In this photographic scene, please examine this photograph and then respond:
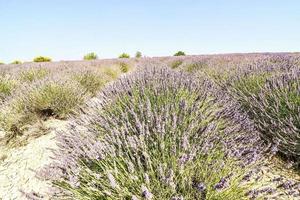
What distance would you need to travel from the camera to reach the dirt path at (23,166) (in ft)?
9.92

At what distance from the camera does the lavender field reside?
1.76m

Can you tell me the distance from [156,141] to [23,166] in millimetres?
2162

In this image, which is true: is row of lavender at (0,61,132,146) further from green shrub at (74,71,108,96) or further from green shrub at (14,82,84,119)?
green shrub at (74,71,108,96)

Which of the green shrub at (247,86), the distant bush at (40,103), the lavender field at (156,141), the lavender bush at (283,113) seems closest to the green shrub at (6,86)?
the lavender field at (156,141)

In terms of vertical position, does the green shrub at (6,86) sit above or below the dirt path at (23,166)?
above

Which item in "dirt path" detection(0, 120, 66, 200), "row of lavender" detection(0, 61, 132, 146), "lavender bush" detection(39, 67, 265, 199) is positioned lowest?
"dirt path" detection(0, 120, 66, 200)

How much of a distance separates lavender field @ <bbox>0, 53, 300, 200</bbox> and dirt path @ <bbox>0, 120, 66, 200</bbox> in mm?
15

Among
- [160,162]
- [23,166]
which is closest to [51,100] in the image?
[23,166]

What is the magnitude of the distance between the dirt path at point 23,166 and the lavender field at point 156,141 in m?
0.01

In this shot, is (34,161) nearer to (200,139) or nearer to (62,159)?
(62,159)

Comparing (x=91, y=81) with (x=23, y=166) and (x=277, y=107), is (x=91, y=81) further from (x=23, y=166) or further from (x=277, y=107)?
(x=277, y=107)

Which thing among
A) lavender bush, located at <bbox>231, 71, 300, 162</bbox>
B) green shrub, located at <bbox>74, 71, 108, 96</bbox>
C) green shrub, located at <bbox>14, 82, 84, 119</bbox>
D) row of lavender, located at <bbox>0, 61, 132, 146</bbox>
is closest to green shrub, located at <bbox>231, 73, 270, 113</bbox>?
lavender bush, located at <bbox>231, 71, 300, 162</bbox>

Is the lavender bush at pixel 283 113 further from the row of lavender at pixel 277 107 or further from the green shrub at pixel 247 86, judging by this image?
the green shrub at pixel 247 86

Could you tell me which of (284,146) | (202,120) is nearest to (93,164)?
(202,120)
